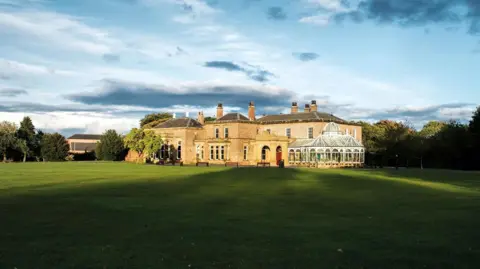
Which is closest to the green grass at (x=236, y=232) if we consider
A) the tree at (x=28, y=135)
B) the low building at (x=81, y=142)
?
the tree at (x=28, y=135)

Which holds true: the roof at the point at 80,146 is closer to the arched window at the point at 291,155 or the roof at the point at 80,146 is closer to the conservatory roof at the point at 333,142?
the arched window at the point at 291,155

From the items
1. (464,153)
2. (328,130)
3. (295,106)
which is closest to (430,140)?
(464,153)

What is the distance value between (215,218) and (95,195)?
8.47 meters

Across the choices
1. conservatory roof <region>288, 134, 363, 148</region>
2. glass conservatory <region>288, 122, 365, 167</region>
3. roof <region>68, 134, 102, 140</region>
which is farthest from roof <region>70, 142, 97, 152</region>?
conservatory roof <region>288, 134, 363, 148</region>

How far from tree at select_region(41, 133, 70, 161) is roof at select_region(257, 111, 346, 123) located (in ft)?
122

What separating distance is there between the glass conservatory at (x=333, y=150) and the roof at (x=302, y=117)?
454 cm

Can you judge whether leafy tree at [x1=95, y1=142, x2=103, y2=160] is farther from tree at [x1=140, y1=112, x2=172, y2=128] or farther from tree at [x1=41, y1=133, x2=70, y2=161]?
tree at [x1=140, y1=112, x2=172, y2=128]

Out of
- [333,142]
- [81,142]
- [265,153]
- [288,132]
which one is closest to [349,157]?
[333,142]

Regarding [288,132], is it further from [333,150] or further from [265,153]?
[333,150]

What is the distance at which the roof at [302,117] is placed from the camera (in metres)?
72.3

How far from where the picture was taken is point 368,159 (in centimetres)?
7512

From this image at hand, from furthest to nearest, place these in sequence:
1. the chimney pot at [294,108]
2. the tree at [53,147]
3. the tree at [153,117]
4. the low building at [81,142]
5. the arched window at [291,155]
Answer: the low building at [81,142] < the tree at [153,117] < the tree at [53,147] < the chimney pot at [294,108] < the arched window at [291,155]

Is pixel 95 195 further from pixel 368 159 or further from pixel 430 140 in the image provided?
pixel 368 159

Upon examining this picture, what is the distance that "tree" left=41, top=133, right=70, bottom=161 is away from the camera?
8850 centimetres
